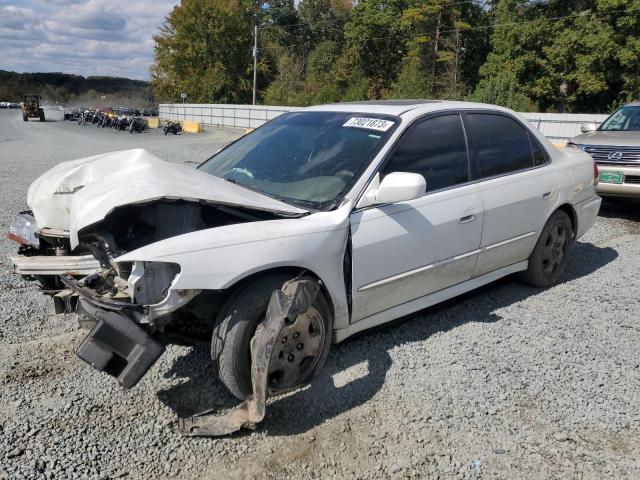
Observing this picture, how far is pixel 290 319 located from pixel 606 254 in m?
4.70

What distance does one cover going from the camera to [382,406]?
293cm

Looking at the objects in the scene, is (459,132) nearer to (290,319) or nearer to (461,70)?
(290,319)

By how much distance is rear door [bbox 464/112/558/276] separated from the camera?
154 inches

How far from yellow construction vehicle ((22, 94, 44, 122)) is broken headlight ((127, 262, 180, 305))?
47215 mm

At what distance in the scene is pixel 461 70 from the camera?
43.3 metres

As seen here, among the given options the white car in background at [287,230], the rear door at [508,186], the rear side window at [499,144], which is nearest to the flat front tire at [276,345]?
the white car in background at [287,230]

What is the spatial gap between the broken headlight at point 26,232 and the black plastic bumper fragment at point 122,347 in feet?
3.72

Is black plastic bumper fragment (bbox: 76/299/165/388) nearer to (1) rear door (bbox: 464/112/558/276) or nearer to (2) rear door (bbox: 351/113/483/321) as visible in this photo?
(2) rear door (bbox: 351/113/483/321)

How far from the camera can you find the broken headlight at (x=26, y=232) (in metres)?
3.26

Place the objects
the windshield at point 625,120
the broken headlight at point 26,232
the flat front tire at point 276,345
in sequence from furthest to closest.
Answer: the windshield at point 625,120, the broken headlight at point 26,232, the flat front tire at point 276,345

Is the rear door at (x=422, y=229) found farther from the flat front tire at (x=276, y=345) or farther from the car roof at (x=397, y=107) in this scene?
the flat front tire at (x=276, y=345)

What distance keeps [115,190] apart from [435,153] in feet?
6.88

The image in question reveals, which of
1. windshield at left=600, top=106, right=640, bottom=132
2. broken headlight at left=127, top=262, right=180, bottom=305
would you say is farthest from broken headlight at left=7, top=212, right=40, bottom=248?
windshield at left=600, top=106, right=640, bottom=132

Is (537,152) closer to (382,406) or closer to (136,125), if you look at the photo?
(382,406)
